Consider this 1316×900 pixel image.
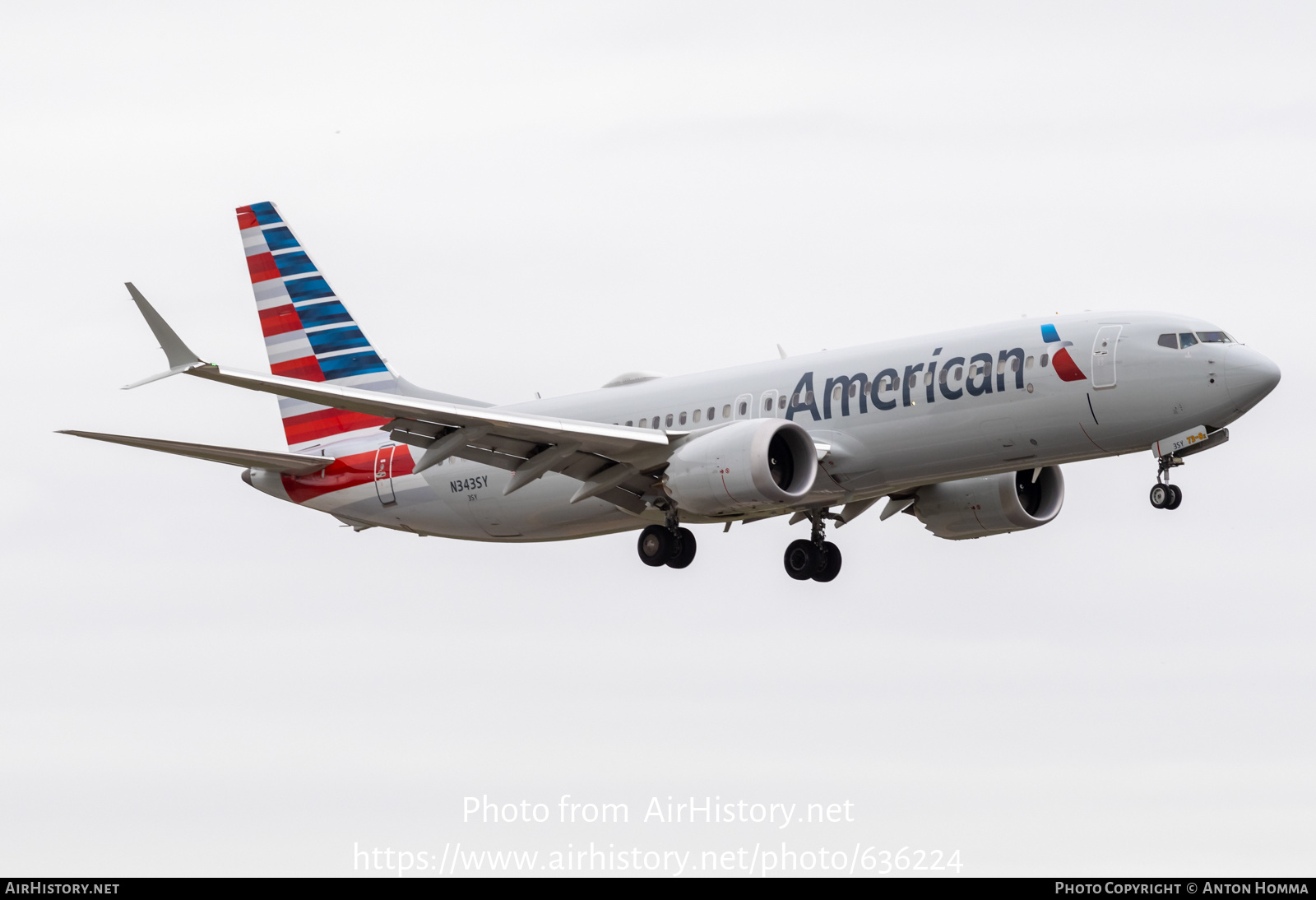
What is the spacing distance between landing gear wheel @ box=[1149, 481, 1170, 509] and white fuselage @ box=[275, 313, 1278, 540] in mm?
860

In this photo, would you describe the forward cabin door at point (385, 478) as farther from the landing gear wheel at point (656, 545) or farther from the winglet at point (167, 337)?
the winglet at point (167, 337)

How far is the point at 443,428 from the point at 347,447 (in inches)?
364

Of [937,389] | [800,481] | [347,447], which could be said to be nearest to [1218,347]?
[937,389]

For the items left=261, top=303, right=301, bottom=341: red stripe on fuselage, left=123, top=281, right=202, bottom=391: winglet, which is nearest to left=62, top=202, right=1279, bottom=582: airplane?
left=123, top=281, right=202, bottom=391: winglet

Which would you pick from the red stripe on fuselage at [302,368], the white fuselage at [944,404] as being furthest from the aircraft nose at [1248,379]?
the red stripe on fuselage at [302,368]

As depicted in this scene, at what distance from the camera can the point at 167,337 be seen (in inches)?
1284

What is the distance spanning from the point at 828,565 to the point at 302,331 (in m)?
15.5

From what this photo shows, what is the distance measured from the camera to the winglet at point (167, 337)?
32394mm

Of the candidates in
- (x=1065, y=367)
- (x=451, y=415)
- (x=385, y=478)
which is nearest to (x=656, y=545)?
(x=451, y=415)

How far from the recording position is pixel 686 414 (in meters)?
41.2

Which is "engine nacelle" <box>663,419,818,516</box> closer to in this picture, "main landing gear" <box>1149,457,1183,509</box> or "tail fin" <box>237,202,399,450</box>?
"main landing gear" <box>1149,457,1183,509</box>

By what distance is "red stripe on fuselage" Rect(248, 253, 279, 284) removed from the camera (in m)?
49.6

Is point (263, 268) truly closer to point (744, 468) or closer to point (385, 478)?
point (385, 478)

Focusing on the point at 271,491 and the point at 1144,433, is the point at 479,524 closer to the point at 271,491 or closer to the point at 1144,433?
the point at 271,491
